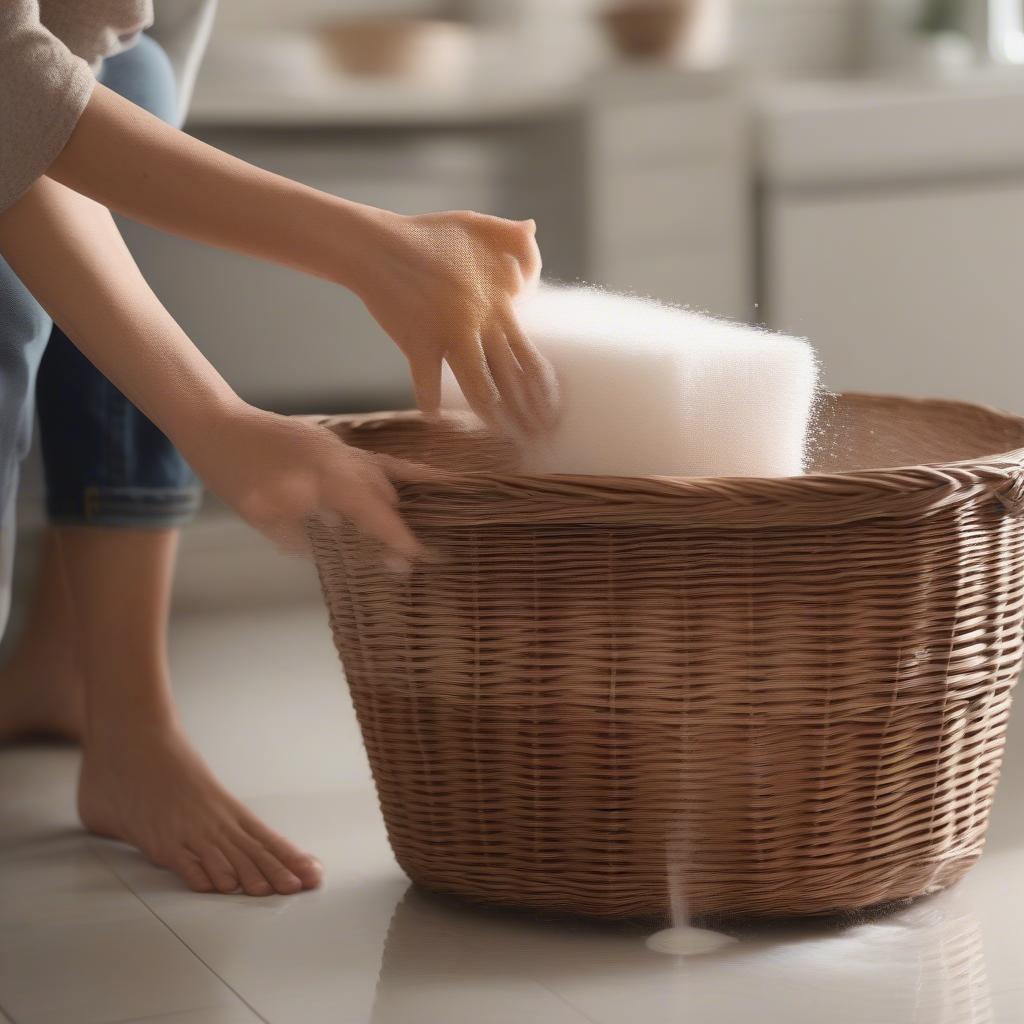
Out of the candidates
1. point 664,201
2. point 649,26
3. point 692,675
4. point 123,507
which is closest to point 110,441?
point 123,507

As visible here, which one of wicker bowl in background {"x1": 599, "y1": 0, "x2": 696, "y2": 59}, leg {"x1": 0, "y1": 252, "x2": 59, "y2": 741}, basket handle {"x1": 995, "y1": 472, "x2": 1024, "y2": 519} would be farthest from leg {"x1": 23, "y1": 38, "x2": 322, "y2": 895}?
wicker bowl in background {"x1": 599, "y1": 0, "x2": 696, "y2": 59}

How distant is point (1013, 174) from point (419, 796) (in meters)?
1.70

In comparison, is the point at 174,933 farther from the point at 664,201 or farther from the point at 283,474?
the point at 664,201

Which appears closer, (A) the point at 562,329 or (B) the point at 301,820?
(A) the point at 562,329

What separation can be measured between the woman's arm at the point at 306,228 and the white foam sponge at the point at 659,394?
0.22 feet

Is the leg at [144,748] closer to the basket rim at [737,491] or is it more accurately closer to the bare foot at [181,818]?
the bare foot at [181,818]

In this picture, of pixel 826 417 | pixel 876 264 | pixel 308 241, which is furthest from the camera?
pixel 876 264

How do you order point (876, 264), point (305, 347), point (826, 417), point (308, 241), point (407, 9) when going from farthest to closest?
point (407, 9) < point (876, 264) < point (305, 347) < point (826, 417) < point (308, 241)

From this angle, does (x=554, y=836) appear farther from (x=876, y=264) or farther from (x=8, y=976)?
(x=876, y=264)

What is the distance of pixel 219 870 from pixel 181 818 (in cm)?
6

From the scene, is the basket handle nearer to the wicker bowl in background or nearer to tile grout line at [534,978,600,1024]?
tile grout line at [534,978,600,1024]

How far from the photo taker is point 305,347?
220 centimetres

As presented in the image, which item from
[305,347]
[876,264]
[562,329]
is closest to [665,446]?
[562,329]

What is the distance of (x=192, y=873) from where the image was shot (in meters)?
1.13
